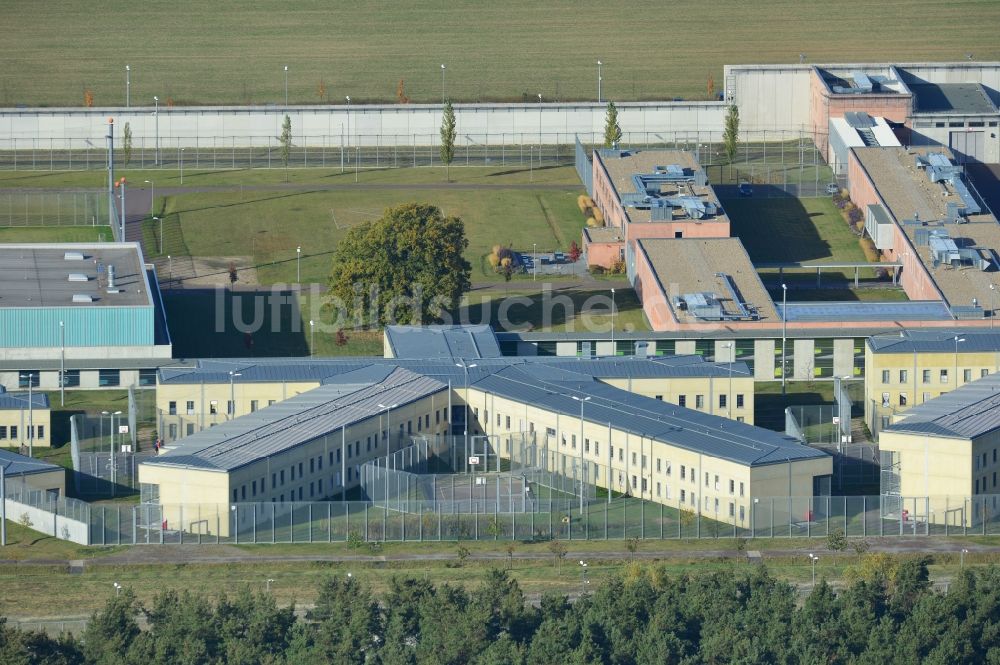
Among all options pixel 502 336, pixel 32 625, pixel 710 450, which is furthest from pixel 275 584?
pixel 502 336

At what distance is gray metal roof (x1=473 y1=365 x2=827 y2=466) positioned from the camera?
162 metres

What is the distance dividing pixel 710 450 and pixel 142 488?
1206 inches

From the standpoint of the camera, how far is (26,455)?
171500 mm

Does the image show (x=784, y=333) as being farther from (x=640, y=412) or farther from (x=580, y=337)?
(x=640, y=412)

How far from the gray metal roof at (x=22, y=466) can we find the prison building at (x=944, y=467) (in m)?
45.5

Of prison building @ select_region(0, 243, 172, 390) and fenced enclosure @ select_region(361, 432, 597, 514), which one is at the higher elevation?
prison building @ select_region(0, 243, 172, 390)

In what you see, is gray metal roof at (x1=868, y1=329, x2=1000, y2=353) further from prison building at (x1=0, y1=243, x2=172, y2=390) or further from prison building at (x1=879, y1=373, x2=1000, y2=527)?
prison building at (x1=0, y1=243, x2=172, y2=390)

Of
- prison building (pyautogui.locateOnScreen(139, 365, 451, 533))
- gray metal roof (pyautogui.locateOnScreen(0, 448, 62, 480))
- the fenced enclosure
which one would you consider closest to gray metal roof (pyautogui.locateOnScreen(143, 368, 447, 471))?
prison building (pyautogui.locateOnScreen(139, 365, 451, 533))

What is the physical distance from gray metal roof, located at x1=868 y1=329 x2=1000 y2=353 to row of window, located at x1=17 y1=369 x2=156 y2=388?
146 ft

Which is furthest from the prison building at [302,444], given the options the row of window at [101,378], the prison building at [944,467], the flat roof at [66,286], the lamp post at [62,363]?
the prison building at [944,467]

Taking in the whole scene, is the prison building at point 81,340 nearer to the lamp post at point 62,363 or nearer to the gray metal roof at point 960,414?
the lamp post at point 62,363

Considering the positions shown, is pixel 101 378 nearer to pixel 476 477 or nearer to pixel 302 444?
pixel 302 444

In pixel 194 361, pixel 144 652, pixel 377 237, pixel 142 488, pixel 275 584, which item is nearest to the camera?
pixel 144 652

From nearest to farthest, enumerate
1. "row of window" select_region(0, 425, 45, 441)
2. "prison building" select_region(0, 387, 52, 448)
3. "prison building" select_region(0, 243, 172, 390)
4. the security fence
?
the security fence
"prison building" select_region(0, 387, 52, 448)
"row of window" select_region(0, 425, 45, 441)
"prison building" select_region(0, 243, 172, 390)
